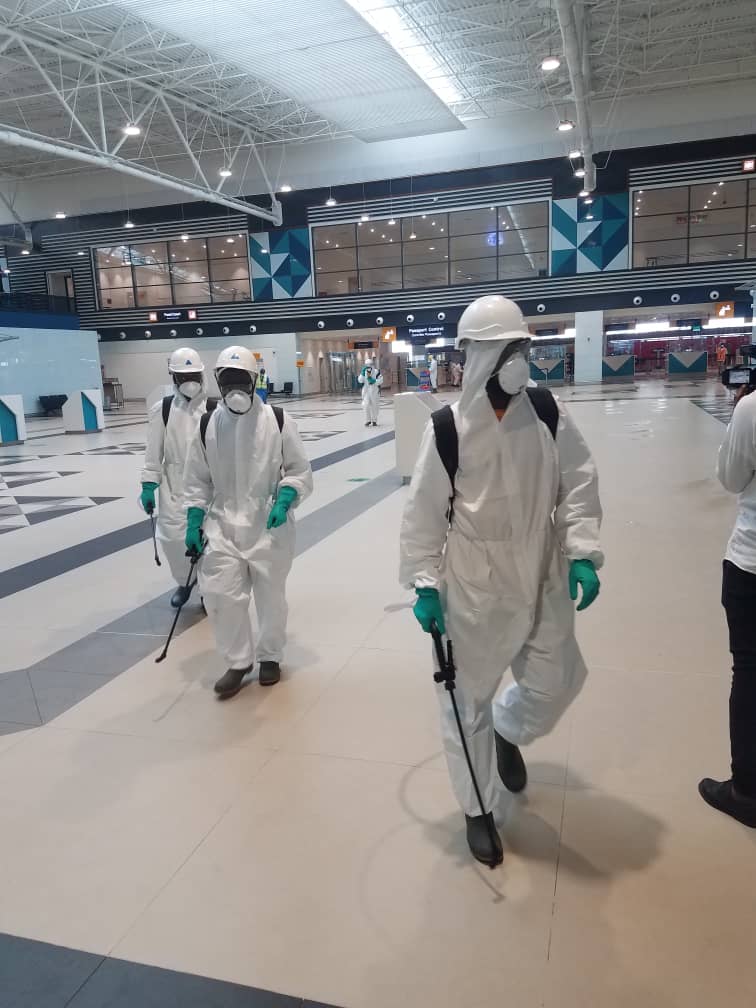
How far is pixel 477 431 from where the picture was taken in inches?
81.0

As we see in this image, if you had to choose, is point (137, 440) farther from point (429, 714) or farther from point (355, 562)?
point (429, 714)

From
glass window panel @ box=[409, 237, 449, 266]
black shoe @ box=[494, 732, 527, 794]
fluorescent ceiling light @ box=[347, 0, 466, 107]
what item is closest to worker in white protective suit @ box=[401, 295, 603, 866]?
black shoe @ box=[494, 732, 527, 794]

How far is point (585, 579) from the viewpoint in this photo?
2.06 m

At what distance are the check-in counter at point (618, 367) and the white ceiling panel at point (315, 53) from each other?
14304mm

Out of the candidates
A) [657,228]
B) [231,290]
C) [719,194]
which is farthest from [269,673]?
[657,228]

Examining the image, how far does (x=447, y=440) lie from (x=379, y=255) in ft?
115

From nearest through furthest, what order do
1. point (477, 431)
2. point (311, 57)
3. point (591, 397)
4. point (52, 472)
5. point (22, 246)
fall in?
point (477, 431), point (52, 472), point (311, 57), point (591, 397), point (22, 246)

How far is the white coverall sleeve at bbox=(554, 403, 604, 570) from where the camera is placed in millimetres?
2086

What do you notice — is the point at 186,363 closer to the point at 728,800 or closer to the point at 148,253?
the point at 728,800

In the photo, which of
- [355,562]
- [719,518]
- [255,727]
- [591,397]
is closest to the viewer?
[255,727]

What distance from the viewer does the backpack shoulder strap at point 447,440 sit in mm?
2041

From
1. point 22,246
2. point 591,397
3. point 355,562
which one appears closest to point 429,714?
point 355,562

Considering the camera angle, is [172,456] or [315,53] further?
[315,53]

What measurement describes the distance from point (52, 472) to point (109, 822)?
9.51 m
